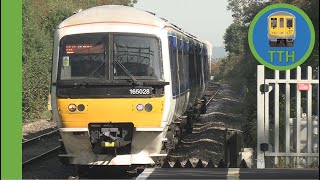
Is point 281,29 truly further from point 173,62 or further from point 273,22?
point 173,62

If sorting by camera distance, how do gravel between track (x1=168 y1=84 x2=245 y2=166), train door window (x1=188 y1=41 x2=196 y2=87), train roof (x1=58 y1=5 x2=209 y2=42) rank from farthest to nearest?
1. train door window (x1=188 y1=41 x2=196 y2=87)
2. gravel between track (x1=168 y1=84 x2=245 y2=166)
3. train roof (x1=58 y1=5 x2=209 y2=42)

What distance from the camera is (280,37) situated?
24.4 feet

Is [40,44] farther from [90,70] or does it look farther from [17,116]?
[90,70]

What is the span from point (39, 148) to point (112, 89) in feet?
21.7

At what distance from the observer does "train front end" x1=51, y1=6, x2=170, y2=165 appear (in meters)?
11.1

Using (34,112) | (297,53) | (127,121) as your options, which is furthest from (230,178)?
(34,112)

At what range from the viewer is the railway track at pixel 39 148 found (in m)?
14.7

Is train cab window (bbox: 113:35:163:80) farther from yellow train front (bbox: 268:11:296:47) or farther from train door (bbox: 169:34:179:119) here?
yellow train front (bbox: 268:11:296:47)

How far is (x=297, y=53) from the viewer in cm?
733

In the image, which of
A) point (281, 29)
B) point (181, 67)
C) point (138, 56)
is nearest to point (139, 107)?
point (138, 56)

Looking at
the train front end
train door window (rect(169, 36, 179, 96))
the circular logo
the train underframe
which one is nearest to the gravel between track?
train door window (rect(169, 36, 179, 96))

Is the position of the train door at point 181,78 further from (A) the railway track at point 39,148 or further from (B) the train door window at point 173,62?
(A) the railway track at point 39,148

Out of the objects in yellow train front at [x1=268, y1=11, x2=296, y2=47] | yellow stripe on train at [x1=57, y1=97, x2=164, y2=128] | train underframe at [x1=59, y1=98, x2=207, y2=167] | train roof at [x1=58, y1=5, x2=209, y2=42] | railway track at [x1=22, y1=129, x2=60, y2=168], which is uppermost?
train roof at [x1=58, y1=5, x2=209, y2=42]

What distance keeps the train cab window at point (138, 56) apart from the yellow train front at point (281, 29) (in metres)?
4.15
